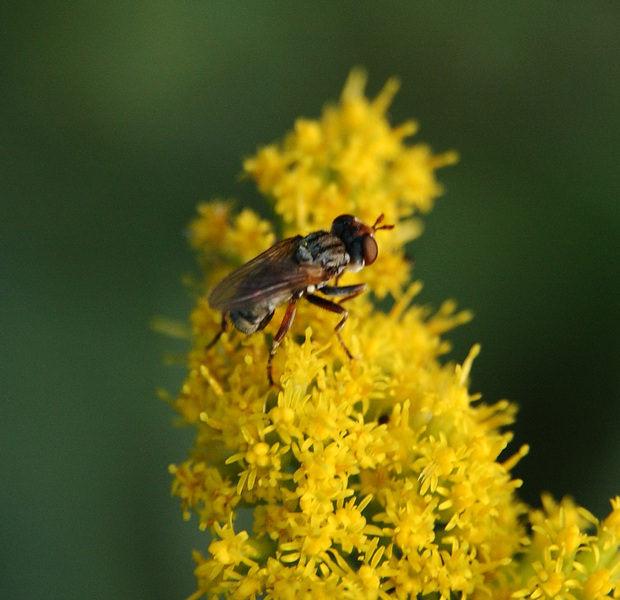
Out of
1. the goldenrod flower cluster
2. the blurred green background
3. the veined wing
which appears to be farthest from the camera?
the blurred green background

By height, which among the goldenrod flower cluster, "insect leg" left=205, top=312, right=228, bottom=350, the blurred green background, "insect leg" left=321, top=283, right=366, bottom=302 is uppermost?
the blurred green background

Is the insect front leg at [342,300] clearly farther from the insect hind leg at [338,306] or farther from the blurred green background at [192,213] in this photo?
the blurred green background at [192,213]

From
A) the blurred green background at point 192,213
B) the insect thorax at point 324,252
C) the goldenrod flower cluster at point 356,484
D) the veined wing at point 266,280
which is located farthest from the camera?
the blurred green background at point 192,213

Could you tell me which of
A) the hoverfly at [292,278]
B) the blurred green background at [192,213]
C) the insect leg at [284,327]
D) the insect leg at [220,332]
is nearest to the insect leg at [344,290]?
the hoverfly at [292,278]

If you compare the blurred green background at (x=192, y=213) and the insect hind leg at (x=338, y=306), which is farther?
the blurred green background at (x=192, y=213)

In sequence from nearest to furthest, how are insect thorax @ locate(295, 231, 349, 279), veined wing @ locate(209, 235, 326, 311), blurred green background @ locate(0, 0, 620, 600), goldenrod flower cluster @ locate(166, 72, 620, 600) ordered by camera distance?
goldenrod flower cluster @ locate(166, 72, 620, 600) < veined wing @ locate(209, 235, 326, 311) < insect thorax @ locate(295, 231, 349, 279) < blurred green background @ locate(0, 0, 620, 600)

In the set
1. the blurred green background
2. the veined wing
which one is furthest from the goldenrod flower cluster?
the blurred green background

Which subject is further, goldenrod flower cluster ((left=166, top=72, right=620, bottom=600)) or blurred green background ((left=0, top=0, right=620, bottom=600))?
blurred green background ((left=0, top=0, right=620, bottom=600))

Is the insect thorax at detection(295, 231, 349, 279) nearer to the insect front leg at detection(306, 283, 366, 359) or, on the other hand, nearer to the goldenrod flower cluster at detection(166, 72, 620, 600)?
the insect front leg at detection(306, 283, 366, 359)
